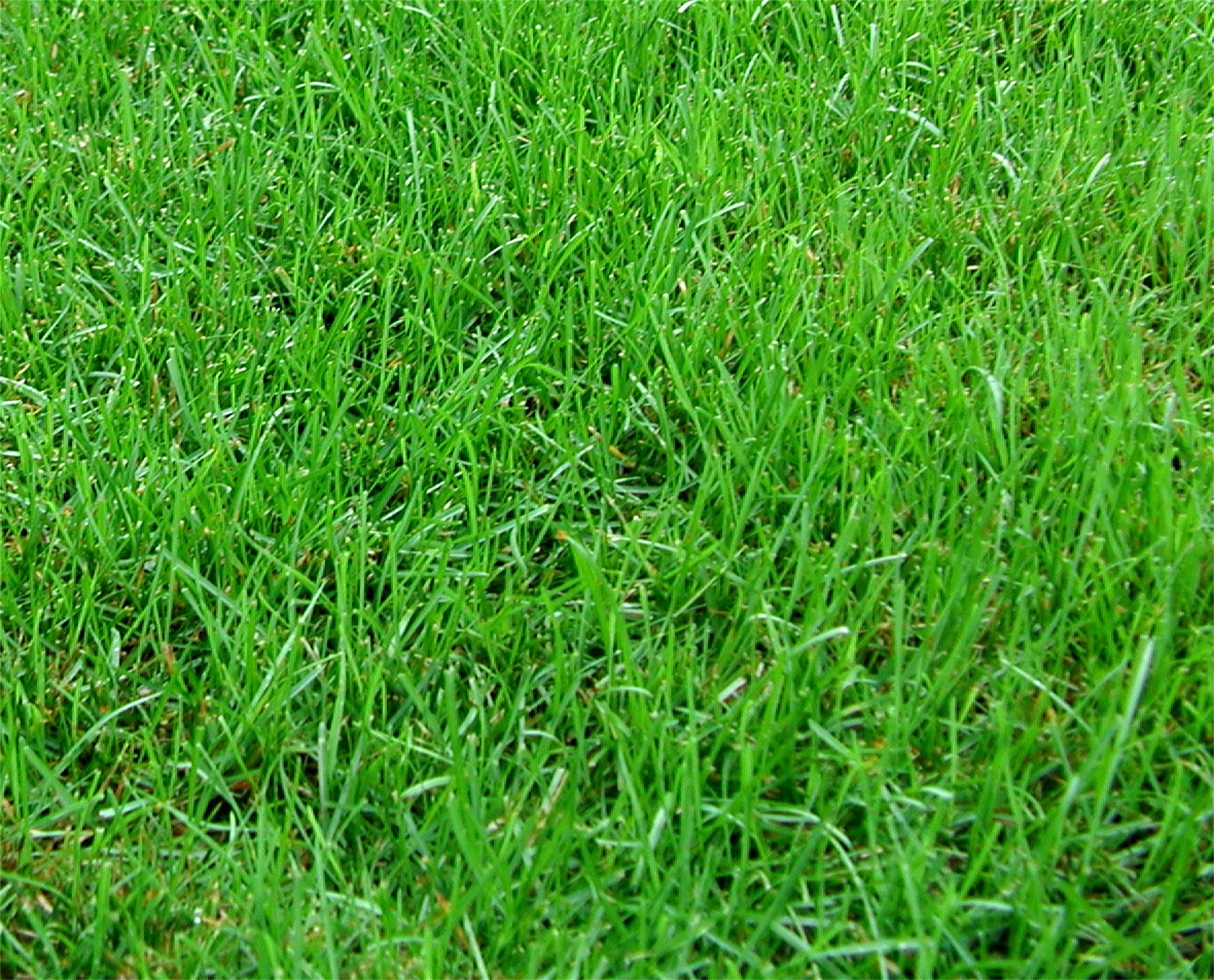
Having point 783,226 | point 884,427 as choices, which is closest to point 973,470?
point 884,427

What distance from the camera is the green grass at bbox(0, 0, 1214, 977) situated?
6.54ft

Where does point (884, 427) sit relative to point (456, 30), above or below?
below

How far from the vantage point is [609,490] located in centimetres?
250

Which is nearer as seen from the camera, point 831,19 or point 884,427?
point 884,427

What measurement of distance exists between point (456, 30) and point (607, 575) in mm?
1591

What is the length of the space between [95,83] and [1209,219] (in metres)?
2.34

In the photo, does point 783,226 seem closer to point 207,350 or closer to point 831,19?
point 831,19

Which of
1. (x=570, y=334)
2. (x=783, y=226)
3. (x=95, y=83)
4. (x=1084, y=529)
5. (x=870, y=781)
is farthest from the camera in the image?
(x=95, y=83)

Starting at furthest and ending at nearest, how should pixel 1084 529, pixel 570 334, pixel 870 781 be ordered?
pixel 570 334
pixel 1084 529
pixel 870 781

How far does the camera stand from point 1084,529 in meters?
2.26

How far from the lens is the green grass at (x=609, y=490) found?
199cm

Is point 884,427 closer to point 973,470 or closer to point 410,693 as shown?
point 973,470

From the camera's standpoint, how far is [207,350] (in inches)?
109

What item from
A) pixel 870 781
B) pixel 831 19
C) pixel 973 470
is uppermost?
pixel 831 19
